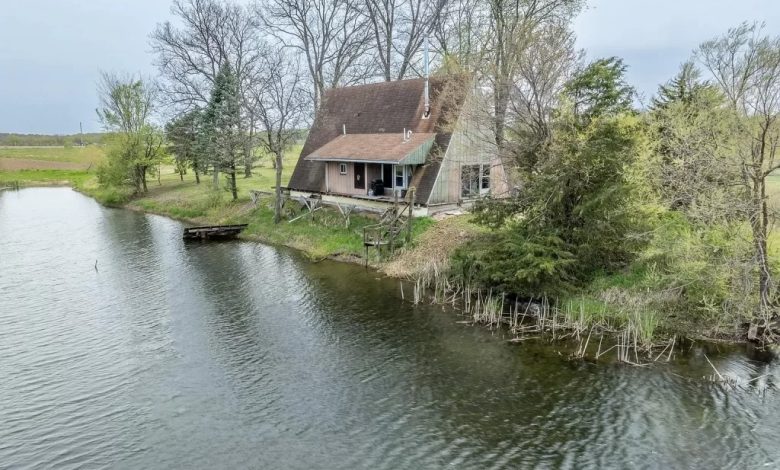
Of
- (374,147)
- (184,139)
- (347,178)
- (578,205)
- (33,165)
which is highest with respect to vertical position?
(184,139)

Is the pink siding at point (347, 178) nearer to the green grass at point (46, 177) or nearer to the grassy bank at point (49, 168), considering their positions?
the grassy bank at point (49, 168)

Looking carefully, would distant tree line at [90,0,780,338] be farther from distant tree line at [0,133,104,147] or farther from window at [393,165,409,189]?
distant tree line at [0,133,104,147]

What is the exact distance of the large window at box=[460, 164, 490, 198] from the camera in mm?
26922

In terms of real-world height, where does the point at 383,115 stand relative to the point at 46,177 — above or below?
above

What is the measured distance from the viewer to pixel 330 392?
12375 mm

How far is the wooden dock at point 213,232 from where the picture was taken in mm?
29594

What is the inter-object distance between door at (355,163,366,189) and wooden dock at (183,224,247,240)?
26.3ft

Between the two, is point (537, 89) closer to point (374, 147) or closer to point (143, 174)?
point (374, 147)

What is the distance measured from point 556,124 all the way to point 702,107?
466 centimetres

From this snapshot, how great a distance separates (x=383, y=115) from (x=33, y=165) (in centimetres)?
6540

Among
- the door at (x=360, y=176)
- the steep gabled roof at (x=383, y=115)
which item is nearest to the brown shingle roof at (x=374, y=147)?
the steep gabled roof at (x=383, y=115)

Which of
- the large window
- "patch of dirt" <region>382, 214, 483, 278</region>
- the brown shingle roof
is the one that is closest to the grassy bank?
the brown shingle roof

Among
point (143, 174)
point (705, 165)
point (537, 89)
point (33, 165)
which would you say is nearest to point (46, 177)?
point (33, 165)

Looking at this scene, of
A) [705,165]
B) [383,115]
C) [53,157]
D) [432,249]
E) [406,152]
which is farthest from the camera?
[53,157]
